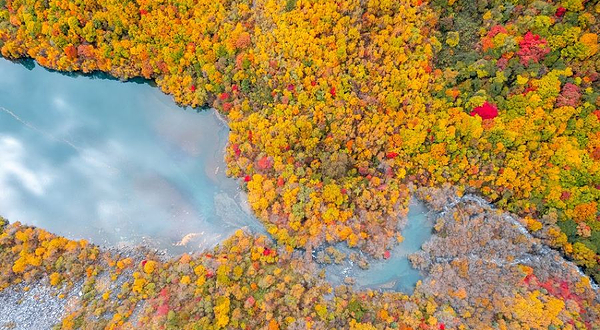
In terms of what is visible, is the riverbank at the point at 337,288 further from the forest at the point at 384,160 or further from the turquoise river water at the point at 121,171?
the turquoise river water at the point at 121,171

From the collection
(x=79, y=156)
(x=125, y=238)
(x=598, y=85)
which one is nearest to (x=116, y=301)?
(x=125, y=238)

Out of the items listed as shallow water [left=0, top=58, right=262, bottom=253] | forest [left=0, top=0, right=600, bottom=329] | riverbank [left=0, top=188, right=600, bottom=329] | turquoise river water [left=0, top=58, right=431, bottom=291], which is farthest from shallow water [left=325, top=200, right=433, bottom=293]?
shallow water [left=0, top=58, right=262, bottom=253]

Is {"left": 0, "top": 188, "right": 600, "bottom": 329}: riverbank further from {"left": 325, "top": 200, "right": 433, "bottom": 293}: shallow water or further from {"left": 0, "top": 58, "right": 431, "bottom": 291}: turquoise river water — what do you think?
{"left": 0, "top": 58, "right": 431, "bottom": 291}: turquoise river water

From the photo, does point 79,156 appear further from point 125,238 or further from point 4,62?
point 4,62

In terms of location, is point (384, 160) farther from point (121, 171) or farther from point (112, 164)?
point (112, 164)

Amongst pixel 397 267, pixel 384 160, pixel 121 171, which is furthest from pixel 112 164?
pixel 397 267

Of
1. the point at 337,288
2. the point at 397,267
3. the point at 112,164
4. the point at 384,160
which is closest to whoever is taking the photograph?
the point at 337,288
